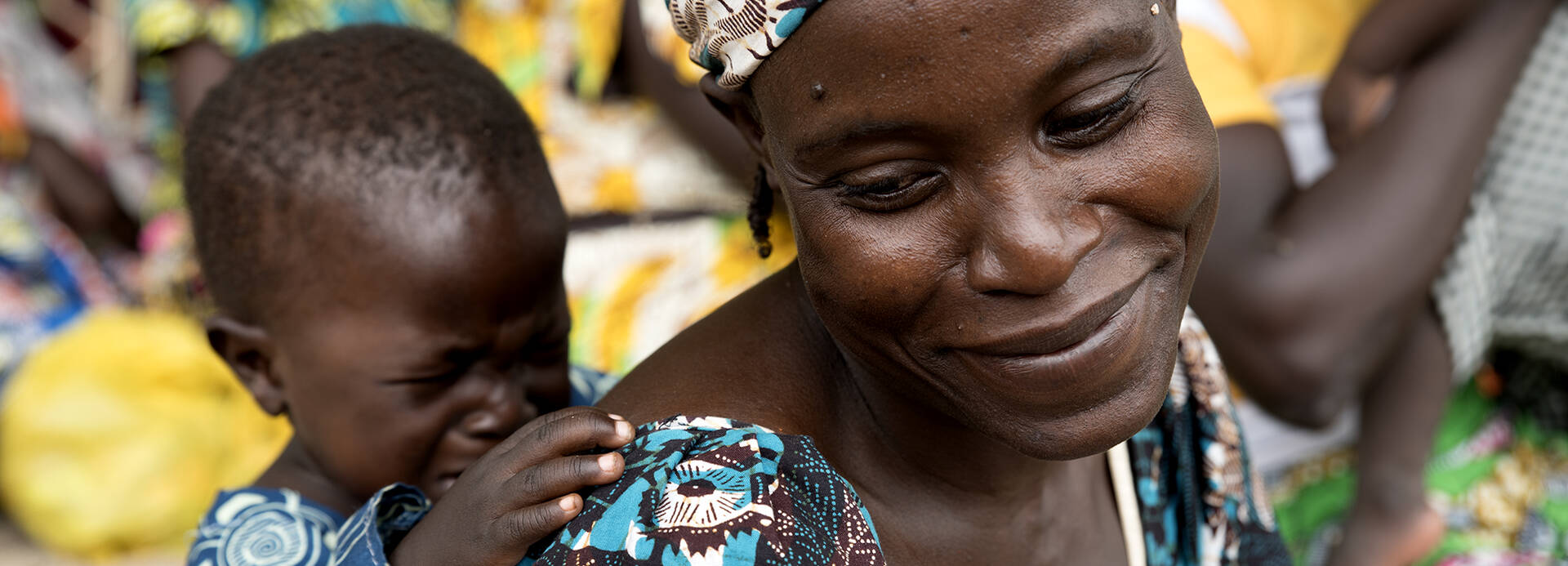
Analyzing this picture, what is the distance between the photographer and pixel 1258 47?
10.1 feet

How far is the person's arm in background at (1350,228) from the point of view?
257 centimetres

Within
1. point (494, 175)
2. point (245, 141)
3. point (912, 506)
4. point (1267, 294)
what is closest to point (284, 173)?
point (245, 141)

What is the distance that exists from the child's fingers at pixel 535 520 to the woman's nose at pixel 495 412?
68cm

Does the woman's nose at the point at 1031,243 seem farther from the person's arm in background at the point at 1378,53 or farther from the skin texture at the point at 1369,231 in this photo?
the person's arm in background at the point at 1378,53

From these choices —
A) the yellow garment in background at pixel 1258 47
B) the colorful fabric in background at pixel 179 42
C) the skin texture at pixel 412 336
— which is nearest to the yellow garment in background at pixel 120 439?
the colorful fabric in background at pixel 179 42

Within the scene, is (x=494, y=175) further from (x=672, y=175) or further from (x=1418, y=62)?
(x=1418, y=62)

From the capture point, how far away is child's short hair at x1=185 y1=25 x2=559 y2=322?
179 centimetres

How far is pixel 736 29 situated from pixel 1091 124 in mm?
335

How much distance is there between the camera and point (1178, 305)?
1214mm

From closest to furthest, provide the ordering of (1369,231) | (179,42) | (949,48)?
1. (949,48)
2. (1369,231)
3. (179,42)

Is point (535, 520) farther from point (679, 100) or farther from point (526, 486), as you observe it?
point (679, 100)

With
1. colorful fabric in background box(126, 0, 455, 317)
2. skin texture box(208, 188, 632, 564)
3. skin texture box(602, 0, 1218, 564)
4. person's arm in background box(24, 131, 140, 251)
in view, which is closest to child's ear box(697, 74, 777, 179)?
skin texture box(602, 0, 1218, 564)

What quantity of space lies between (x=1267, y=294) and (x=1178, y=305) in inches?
58.3

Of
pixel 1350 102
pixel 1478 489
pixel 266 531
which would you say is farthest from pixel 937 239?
pixel 1478 489
